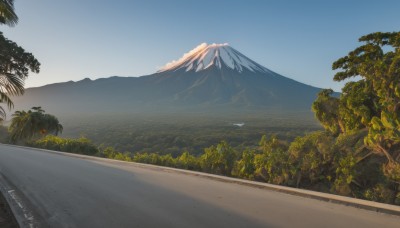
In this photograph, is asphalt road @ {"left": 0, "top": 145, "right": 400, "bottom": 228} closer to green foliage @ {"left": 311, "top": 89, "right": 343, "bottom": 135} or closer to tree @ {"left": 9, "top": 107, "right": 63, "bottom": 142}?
green foliage @ {"left": 311, "top": 89, "right": 343, "bottom": 135}

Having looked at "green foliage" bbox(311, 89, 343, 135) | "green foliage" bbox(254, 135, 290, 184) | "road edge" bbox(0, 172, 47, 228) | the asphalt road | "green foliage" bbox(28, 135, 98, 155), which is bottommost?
"green foliage" bbox(28, 135, 98, 155)

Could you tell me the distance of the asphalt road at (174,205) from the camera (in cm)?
473

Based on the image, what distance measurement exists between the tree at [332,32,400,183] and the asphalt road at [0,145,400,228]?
2194mm

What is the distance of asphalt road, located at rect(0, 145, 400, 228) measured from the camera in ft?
15.5

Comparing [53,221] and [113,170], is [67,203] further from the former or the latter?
[113,170]

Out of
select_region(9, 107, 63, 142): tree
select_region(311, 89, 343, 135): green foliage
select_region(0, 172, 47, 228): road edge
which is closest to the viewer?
select_region(0, 172, 47, 228): road edge

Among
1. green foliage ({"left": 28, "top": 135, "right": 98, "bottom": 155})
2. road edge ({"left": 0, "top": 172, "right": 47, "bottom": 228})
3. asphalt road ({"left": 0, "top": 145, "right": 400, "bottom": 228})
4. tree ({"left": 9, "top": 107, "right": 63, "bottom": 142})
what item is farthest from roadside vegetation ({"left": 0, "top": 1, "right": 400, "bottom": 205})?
tree ({"left": 9, "top": 107, "right": 63, "bottom": 142})

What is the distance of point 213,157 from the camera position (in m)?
10.2

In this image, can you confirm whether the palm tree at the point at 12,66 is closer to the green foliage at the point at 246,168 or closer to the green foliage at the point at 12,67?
the green foliage at the point at 12,67

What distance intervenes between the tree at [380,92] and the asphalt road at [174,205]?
219 cm

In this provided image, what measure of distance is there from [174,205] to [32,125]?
26.4 m

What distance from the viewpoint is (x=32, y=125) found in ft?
92.4

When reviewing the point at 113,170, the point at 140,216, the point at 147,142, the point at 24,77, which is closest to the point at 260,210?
the point at 140,216

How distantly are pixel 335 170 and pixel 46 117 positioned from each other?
27.3 metres
